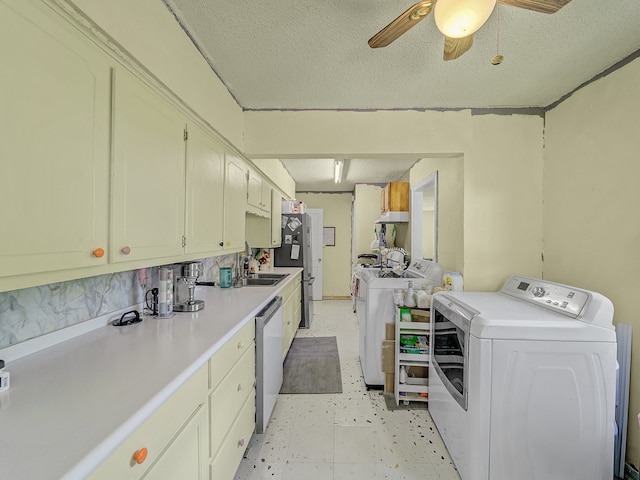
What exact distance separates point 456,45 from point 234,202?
5.70 feet

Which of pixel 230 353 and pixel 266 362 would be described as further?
pixel 266 362

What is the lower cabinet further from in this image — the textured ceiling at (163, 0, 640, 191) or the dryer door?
the textured ceiling at (163, 0, 640, 191)

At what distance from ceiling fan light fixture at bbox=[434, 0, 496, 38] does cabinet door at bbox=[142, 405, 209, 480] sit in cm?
174

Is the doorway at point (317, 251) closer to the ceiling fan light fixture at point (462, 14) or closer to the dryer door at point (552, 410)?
the dryer door at point (552, 410)

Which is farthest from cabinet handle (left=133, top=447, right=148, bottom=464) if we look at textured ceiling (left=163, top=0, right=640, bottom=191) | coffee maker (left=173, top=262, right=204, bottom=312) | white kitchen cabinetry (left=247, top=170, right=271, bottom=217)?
white kitchen cabinetry (left=247, top=170, right=271, bottom=217)

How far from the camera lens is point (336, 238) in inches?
240

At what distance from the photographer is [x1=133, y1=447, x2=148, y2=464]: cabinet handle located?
0.74 meters

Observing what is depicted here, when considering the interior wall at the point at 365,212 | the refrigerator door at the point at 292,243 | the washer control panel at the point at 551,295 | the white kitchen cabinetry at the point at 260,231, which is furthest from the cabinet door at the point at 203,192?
the interior wall at the point at 365,212

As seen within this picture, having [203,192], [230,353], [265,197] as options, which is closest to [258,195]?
[265,197]

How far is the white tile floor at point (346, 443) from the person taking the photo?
5.41ft

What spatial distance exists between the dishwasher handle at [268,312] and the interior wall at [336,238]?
3.86 metres

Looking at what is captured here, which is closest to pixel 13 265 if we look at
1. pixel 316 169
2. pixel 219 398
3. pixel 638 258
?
pixel 219 398

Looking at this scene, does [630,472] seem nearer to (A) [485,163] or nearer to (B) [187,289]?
(A) [485,163]

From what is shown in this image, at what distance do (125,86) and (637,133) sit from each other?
251cm
